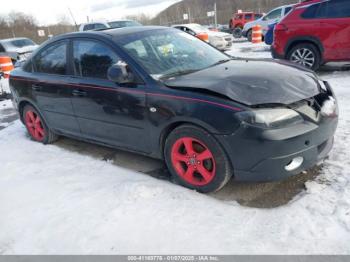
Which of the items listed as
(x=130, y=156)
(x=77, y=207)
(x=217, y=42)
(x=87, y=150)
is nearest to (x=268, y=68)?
(x=130, y=156)

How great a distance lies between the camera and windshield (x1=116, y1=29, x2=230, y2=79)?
3.47 m

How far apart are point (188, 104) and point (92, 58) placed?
5.19ft

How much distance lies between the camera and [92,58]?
3877 mm

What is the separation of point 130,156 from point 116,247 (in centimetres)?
183

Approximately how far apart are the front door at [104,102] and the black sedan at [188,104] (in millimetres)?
12

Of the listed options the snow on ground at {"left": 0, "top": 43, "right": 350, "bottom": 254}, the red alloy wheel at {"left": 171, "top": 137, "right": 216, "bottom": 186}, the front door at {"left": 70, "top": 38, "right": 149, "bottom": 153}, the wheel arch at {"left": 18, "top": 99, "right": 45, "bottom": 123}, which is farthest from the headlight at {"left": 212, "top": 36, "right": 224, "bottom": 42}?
the red alloy wheel at {"left": 171, "top": 137, "right": 216, "bottom": 186}

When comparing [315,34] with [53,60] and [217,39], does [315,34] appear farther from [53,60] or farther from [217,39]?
[217,39]

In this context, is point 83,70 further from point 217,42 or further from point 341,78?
point 217,42

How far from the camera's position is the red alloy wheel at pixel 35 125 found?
5078 millimetres

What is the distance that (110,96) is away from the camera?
11.9 ft

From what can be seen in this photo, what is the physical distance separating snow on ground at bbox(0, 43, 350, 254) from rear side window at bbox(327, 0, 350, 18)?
4340 millimetres

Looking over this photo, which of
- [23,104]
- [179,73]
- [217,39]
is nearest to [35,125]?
[23,104]

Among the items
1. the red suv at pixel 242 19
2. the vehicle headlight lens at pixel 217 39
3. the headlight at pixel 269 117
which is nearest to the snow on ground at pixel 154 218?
the headlight at pixel 269 117

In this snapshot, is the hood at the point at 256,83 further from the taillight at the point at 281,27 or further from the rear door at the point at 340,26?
the taillight at the point at 281,27
